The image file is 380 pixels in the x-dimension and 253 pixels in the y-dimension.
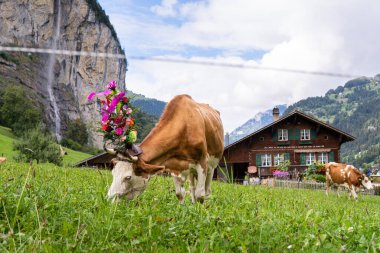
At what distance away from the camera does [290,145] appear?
4659 centimetres

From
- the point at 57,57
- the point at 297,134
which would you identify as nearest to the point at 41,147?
the point at 297,134

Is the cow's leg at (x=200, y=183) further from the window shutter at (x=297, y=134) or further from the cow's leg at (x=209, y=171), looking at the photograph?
the window shutter at (x=297, y=134)

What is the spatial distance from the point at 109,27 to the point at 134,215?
164 metres

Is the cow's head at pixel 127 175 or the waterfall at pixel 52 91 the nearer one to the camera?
the cow's head at pixel 127 175

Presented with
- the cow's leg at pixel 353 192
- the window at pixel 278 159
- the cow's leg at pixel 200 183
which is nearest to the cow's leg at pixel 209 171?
the cow's leg at pixel 200 183

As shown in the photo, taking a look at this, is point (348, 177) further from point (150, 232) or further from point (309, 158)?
point (309, 158)

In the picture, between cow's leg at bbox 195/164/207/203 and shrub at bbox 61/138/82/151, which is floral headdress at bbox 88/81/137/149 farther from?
shrub at bbox 61/138/82/151

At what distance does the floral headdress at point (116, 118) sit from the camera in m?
5.57

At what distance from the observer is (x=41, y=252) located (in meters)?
2.49

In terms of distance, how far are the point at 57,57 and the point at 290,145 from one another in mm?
94838

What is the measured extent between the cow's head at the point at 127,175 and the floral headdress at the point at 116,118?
24cm

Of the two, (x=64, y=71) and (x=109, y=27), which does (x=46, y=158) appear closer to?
(x=64, y=71)

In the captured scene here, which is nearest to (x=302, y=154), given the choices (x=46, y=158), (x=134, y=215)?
(x=46, y=158)

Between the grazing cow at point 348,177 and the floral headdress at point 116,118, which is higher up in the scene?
the floral headdress at point 116,118
